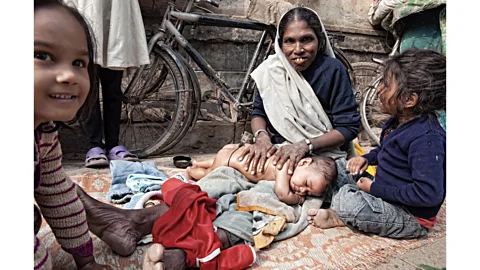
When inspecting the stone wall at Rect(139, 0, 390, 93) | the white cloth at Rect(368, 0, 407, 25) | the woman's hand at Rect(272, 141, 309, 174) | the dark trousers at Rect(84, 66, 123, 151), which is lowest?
the woman's hand at Rect(272, 141, 309, 174)

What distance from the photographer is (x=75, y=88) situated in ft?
3.38

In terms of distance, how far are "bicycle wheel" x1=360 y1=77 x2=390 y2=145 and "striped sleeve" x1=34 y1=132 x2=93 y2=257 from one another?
3.71 metres

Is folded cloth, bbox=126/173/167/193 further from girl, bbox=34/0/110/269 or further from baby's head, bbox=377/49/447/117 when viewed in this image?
baby's head, bbox=377/49/447/117

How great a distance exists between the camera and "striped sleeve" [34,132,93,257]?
126 centimetres

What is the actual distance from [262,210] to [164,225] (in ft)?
1.74

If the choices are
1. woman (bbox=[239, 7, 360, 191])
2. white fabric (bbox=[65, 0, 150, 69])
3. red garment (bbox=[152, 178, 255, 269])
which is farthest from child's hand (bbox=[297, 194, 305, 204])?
white fabric (bbox=[65, 0, 150, 69])

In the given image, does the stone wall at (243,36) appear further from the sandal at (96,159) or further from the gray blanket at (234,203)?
the gray blanket at (234,203)

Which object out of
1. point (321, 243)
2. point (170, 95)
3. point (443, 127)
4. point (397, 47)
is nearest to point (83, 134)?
point (170, 95)

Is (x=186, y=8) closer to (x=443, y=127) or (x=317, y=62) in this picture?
(x=317, y=62)

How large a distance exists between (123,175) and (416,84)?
1844mm

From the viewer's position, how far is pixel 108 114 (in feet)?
9.87

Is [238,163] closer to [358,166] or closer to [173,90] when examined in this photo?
[358,166]

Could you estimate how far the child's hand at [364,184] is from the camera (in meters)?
2.01

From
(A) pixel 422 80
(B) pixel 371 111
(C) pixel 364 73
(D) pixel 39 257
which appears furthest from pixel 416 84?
(C) pixel 364 73
